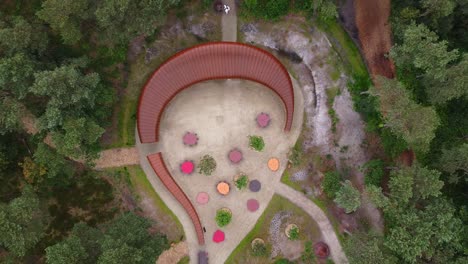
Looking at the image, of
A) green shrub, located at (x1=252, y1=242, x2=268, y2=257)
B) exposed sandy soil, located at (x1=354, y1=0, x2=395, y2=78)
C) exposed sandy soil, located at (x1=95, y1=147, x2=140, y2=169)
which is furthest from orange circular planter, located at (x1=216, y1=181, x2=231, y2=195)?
exposed sandy soil, located at (x1=354, y1=0, x2=395, y2=78)

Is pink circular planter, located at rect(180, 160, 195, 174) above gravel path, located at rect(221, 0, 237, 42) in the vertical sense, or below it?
below

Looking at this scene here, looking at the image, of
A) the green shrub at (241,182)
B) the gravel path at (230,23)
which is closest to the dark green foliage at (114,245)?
the green shrub at (241,182)

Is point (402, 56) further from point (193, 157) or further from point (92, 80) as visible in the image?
point (92, 80)

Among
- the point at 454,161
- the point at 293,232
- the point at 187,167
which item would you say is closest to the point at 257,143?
the point at 187,167

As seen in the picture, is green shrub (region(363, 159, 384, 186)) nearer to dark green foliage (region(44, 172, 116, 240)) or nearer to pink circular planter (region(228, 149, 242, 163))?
pink circular planter (region(228, 149, 242, 163))

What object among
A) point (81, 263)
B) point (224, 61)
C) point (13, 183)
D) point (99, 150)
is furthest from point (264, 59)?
point (13, 183)

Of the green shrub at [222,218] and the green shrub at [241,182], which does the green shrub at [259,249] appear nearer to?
the green shrub at [222,218]
